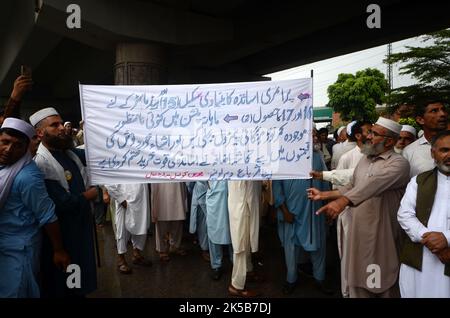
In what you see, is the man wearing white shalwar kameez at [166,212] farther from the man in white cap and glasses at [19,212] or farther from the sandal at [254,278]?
the man in white cap and glasses at [19,212]

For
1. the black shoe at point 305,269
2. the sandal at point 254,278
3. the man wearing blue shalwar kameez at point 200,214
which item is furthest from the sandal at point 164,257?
the black shoe at point 305,269

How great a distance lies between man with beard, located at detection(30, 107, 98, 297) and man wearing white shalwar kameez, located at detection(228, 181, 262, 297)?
1.41m

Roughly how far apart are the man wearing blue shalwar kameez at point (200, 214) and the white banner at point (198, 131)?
1.67m

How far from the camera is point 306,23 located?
332 inches

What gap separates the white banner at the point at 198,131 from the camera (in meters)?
3.07

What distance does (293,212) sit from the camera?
150 inches

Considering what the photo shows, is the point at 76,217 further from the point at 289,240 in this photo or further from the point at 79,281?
the point at 289,240

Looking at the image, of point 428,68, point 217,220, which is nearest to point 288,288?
point 217,220

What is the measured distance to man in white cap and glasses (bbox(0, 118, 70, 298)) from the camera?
2.33 m

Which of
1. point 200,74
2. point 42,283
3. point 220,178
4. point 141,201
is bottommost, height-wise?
point 42,283

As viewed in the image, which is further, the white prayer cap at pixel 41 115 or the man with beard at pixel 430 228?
the white prayer cap at pixel 41 115

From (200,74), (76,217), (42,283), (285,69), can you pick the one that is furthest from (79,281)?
(285,69)
